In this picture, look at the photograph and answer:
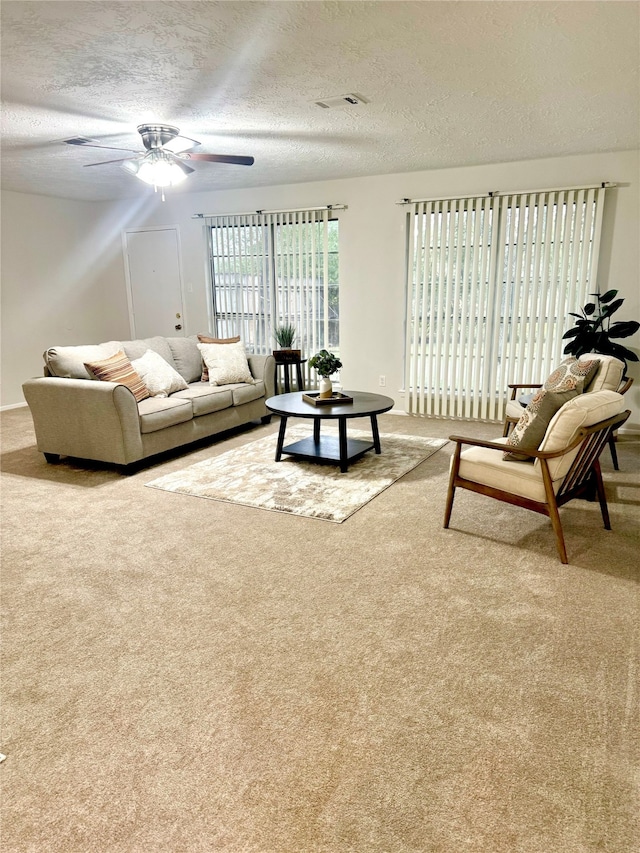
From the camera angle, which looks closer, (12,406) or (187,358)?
(187,358)

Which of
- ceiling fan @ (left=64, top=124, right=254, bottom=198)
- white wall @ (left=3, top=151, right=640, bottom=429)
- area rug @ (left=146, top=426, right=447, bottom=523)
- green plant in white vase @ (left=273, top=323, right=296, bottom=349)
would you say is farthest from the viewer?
green plant in white vase @ (left=273, top=323, right=296, bottom=349)

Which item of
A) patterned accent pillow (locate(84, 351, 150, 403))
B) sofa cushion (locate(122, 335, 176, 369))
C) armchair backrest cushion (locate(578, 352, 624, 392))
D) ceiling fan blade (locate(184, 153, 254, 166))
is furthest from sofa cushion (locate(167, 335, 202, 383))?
armchair backrest cushion (locate(578, 352, 624, 392))

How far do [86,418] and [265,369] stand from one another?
207cm

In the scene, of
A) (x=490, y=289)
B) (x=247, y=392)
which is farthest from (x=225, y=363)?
(x=490, y=289)

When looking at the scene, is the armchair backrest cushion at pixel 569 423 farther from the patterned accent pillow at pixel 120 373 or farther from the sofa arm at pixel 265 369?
the sofa arm at pixel 265 369

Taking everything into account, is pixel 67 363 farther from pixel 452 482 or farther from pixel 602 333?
pixel 602 333

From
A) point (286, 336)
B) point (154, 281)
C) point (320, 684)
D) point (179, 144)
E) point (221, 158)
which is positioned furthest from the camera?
point (154, 281)

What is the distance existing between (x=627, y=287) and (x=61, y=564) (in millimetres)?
5077

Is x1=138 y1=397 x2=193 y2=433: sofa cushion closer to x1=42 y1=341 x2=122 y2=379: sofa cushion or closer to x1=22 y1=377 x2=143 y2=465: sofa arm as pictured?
x1=22 y1=377 x2=143 y2=465: sofa arm

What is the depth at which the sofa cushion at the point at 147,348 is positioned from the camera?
5168mm

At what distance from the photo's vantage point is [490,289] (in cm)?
574

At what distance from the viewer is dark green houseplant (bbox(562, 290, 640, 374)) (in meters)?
4.80

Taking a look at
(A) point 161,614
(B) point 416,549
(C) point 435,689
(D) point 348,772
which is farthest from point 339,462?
(D) point 348,772

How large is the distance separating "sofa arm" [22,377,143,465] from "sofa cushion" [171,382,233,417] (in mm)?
698
